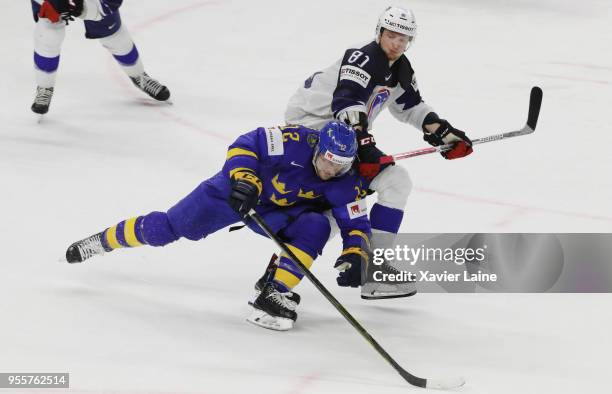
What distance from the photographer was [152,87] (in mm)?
6340

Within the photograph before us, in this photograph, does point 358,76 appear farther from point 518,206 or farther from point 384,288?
point 518,206

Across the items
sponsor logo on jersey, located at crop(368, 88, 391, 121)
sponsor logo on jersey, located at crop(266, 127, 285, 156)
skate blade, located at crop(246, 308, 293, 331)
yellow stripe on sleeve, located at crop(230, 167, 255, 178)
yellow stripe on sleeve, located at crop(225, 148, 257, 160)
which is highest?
sponsor logo on jersey, located at crop(368, 88, 391, 121)

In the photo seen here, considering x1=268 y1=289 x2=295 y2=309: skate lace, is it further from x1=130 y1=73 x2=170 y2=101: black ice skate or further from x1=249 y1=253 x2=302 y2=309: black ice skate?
x1=130 y1=73 x2=170 y2=101: black ice skate

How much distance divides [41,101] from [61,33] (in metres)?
0.40

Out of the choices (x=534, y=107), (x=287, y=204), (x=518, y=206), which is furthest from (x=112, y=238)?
(x=518, y=206)

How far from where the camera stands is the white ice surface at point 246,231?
3.40m

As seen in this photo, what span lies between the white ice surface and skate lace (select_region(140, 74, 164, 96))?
11cm

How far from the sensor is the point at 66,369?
3172 mm

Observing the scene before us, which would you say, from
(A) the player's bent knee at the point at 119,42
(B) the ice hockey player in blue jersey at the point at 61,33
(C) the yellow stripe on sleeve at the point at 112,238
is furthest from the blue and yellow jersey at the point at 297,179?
(A) the player's bent knee at the point at 119,42

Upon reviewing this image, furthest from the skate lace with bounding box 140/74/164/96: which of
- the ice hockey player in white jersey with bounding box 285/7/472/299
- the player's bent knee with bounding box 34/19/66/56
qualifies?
the ice hockey player in white jersey with bounding box 285/7/472/299

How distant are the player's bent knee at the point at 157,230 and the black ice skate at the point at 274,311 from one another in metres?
0.41

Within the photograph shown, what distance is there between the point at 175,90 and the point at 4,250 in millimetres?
2581

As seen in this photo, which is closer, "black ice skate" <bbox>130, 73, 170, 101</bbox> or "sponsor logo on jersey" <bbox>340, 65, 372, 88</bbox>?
"sponsor logo on jersey" <bbox>340, 65, 372, 88</bbox>

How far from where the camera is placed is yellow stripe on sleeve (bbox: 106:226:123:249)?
388 cm
